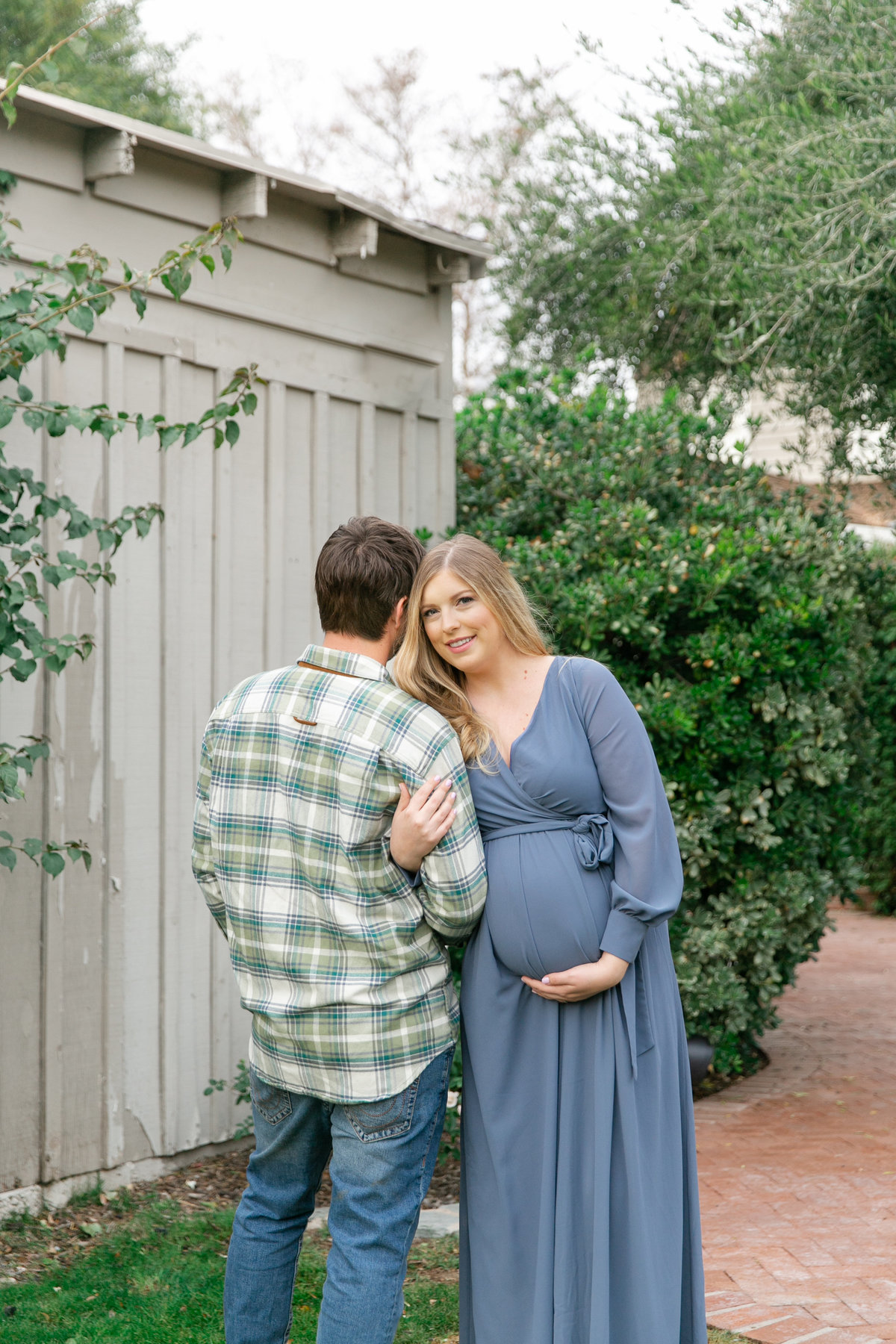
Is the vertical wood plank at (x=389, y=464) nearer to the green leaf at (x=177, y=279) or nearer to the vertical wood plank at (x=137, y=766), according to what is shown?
the vertical wood plank at (x=137, y=766)

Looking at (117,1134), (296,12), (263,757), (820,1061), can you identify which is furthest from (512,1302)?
(296,12)

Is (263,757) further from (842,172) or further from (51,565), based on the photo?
(842,172)

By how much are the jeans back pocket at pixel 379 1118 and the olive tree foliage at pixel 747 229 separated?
3786 mm

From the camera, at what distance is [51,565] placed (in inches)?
133

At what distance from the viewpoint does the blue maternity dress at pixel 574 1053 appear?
2449mm

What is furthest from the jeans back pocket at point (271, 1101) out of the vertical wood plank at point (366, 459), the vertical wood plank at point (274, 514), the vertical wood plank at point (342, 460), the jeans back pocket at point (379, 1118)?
the vertical wood plank at point (366, 459)

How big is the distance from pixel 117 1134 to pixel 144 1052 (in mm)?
274

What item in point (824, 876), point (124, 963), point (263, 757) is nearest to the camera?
point (263, 757)

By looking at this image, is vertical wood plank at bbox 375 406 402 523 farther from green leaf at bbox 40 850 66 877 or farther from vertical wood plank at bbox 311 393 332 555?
green leaf at bbox 40 850 66 877

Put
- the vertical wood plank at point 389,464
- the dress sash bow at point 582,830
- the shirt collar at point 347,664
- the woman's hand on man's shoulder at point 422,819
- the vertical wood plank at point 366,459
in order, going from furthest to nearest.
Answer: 1. the vertical wood plank at point 389,464
2. the vertical wood plank at point 366,459
3. the dress sash bow at point 582,830
4. the shirt collar at point 347,664
5. the woman's hand on man's shoulder at point 422,819

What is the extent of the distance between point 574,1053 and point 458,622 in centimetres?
91

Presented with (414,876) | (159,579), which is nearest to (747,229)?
(159,579)

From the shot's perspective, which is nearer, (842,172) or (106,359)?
(106,359)

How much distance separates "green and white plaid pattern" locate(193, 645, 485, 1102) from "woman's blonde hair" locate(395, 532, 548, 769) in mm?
183
